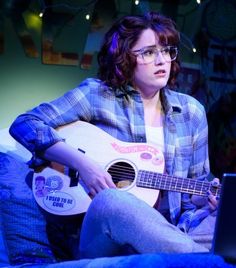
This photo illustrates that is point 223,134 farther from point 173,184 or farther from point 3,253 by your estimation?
point 3,253

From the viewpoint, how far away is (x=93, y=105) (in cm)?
191

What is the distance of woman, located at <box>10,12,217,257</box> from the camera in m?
1.81

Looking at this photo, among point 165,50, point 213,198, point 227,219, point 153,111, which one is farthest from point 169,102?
point 227,219

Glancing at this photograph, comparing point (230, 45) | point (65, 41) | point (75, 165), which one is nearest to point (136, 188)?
point (75, 165)

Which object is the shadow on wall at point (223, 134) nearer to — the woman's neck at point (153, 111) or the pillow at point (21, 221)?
the woman's neck at point (153, 111)

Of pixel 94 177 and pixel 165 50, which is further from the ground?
pixel 165 50

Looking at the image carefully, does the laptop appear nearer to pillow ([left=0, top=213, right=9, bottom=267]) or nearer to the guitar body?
the guitar body

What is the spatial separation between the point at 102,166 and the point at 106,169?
2 centimetres

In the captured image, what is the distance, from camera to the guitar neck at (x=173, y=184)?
1645 millimetres

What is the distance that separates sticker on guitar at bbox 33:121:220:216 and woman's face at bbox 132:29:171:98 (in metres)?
0.24

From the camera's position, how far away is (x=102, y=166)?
1.81 meters

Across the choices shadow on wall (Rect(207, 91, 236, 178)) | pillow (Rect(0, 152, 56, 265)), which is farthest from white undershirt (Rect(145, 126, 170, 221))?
shadow on wall (Rect(207, 91, 236, 178))

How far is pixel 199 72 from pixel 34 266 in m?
2.56

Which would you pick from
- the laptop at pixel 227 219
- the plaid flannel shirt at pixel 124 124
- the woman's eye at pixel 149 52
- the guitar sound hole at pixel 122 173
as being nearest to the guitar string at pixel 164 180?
the guitar sound hole at pixel 122 173
